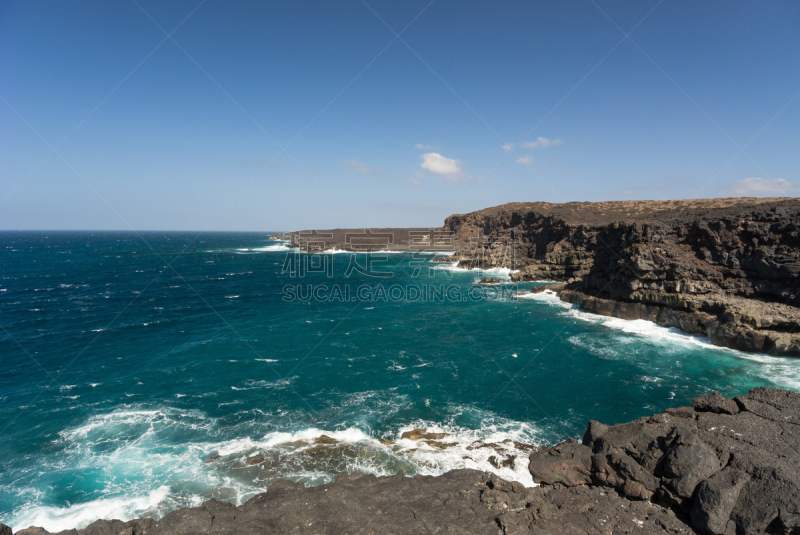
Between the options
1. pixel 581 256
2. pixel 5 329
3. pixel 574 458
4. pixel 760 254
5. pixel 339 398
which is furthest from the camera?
pixel 581 256

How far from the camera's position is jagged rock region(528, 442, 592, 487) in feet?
43.9

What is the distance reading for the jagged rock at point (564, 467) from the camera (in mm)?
13391

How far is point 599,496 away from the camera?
40.1 feet

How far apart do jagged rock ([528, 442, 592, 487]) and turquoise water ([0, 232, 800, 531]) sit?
166 centimetres

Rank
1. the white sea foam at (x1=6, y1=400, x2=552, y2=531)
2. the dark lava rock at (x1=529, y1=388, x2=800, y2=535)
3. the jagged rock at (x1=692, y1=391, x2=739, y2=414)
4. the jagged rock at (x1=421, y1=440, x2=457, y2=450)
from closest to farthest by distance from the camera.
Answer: the dark lava rock at (x1=529, y1=388, x2=800, y2=535), the jagged rock at (x1=692, y1=391, x2=739, y2=414), the white sea foam at (x1=6, y1=400, x2=552, y2=531), the jagged rock at (x1=421, y1=440, x2=457, y2=450)

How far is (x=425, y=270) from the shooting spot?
285 ft

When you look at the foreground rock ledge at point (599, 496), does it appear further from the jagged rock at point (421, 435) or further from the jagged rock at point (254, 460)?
the jagged rock at point (421, 435)

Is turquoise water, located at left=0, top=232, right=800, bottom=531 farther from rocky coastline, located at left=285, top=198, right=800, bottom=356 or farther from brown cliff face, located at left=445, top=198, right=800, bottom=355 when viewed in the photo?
brown cliff face, located at left=445, top=198, right=800, bottom=355

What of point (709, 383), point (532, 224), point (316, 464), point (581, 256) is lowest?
point (316, 464)

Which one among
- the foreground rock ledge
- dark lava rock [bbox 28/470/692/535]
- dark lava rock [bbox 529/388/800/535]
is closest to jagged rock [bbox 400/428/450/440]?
the foreground rock ledge

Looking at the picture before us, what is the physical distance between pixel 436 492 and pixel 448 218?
476ft

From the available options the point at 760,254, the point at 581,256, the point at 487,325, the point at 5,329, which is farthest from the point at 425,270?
the point at 5,329

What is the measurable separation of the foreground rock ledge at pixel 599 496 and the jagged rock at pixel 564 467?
0.13 feet

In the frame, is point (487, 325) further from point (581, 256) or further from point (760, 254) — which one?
point (581, 256)
